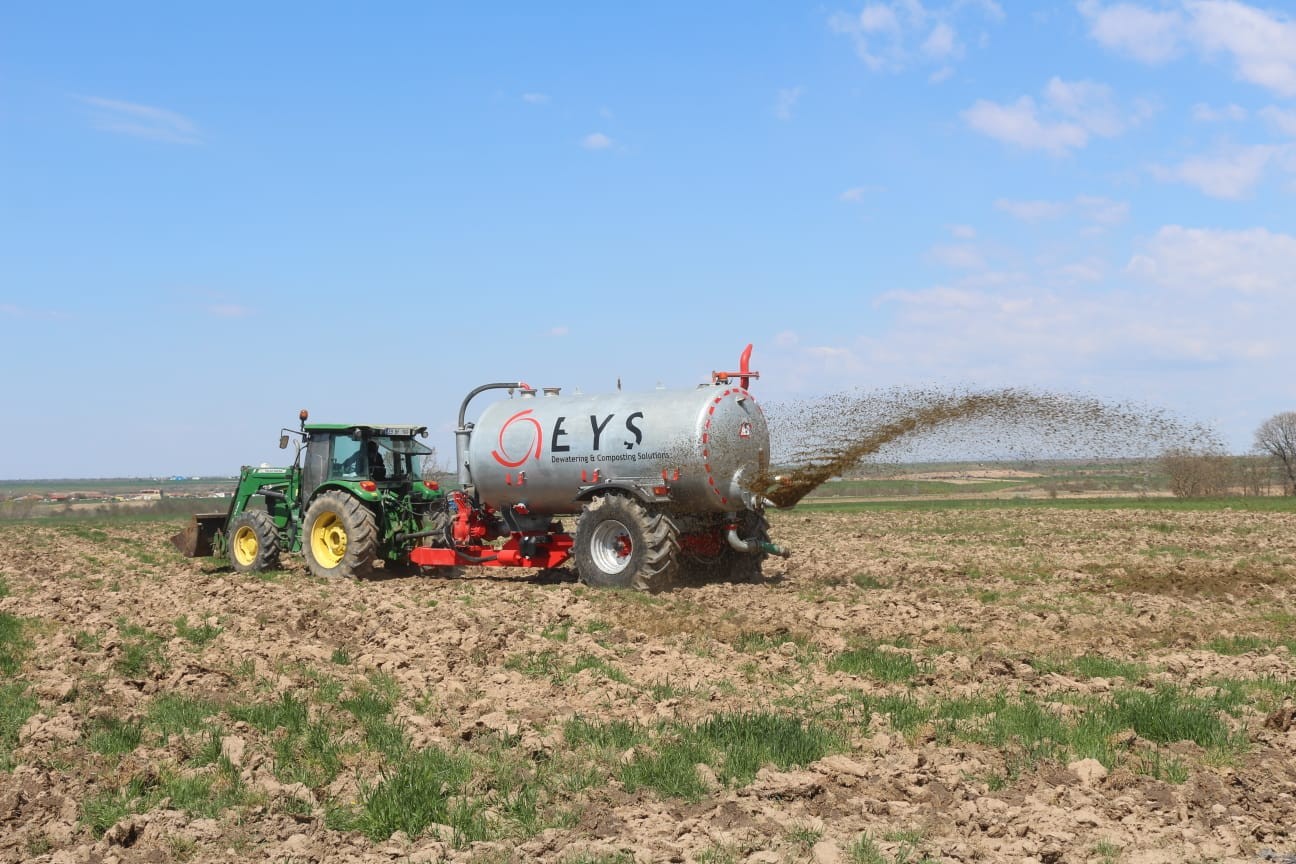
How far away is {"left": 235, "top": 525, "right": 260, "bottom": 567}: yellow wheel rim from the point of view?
1886 cm

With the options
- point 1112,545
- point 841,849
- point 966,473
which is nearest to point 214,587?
point 966,473

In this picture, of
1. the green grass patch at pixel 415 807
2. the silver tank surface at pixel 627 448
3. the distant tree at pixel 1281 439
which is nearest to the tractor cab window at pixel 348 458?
the silver tank surface at pixel 627 448

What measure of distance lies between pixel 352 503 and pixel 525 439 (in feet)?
9.62

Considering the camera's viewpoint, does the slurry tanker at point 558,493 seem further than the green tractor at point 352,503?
No

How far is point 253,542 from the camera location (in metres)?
18.9

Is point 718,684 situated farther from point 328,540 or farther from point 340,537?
point 328,540

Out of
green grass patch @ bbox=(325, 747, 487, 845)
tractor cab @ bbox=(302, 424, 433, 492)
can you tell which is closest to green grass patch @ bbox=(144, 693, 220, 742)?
green grass patch @ bbox=(325, 747, 487, 845)

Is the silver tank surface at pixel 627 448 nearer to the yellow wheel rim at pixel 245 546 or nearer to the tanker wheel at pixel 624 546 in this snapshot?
the tanker wheel at pixel 624 546

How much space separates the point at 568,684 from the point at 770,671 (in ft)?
5.79

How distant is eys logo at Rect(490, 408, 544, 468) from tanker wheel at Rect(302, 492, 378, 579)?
87.7 inches

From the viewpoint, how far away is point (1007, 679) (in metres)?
8.98

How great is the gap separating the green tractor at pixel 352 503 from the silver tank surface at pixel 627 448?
1414 millimetres

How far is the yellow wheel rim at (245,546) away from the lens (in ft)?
61.9

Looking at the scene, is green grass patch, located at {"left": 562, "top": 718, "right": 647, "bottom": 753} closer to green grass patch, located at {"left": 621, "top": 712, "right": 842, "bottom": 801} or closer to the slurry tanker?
green grass patch, located at {"left": 621, "top": 712, "right": 842, "bottom": 801}
